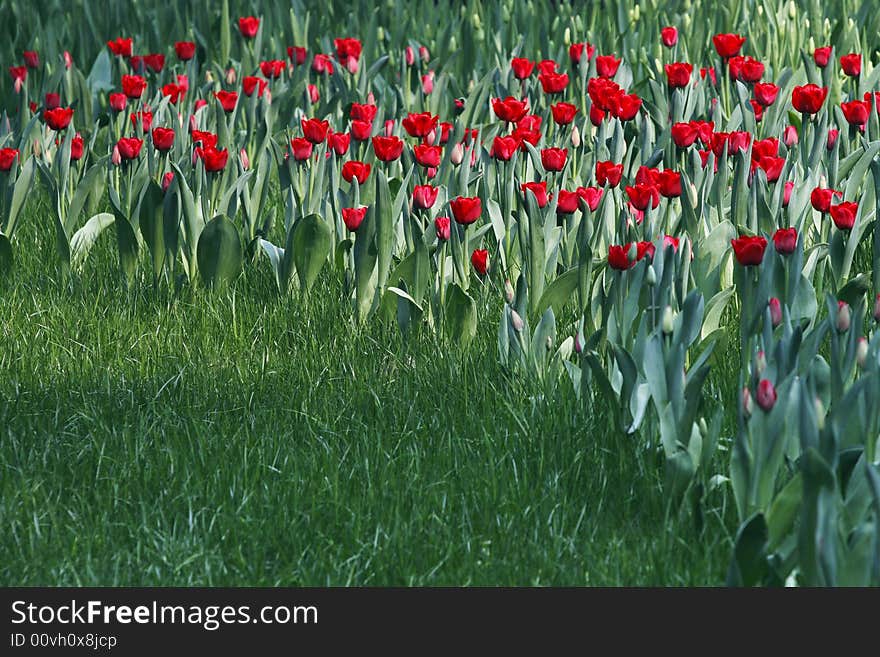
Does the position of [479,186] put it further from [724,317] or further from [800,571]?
[800,571]

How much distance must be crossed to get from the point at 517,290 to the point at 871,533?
127cm

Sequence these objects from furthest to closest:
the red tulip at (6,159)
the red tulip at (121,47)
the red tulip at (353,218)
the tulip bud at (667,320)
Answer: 1. the red tulip at (121,47)
2. the red tulip at (6,159)
3. the red tulip at (353,218)
4. the tulip bud at (667,320)

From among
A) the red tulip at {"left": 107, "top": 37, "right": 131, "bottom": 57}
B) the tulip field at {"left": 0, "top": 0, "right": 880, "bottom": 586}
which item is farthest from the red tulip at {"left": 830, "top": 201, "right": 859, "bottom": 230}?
the red tulip at {"left": 107, "top": 37, "right": 131, "bottom": 57}

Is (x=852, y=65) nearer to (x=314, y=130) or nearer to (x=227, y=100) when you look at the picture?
(x=314, y=130)

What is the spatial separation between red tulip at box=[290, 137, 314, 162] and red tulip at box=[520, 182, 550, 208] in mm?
805

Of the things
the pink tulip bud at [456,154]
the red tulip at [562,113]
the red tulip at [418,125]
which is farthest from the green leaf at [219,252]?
the red tulip at [562,113]

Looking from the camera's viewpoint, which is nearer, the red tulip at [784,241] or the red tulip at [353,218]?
the red tulip at [784,241]

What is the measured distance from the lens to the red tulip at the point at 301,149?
388cm

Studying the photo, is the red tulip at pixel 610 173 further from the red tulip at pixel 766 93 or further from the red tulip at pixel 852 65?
the red tulip at pixel 852 65

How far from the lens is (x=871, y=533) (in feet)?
6.59

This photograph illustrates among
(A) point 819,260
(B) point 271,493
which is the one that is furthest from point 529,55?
(B) point 271,493

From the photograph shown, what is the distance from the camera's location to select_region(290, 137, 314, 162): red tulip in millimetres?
3885

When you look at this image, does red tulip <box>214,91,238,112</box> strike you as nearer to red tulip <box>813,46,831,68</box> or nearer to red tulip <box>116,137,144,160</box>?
red tulip <box>116,137,144,160</box>

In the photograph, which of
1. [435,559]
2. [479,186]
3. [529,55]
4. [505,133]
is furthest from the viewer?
[529,55]
